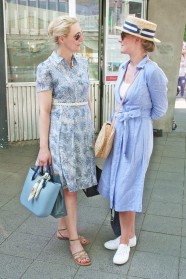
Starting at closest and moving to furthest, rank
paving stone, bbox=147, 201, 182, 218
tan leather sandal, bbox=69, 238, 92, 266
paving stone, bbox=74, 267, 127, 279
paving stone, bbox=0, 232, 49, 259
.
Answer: paving stone, bbox=74, 267, 127, 279
tan leather sandal, bbox=69, 238, 92, 266
paving stone, bbox=0, 232, 49, 259
paving stone, bbox=147, 201, 182, 218

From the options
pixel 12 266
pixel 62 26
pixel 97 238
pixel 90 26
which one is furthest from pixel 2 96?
pixel 12 266

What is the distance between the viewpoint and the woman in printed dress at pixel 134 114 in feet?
8.95

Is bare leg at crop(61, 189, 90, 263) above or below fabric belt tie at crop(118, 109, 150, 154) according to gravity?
below

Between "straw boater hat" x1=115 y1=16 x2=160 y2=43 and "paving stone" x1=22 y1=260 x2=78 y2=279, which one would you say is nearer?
"straw boater hat" x1=115 y1=16 x2=160 y2=43

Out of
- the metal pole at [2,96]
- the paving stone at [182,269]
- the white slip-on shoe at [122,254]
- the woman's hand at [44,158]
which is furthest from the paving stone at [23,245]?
the metal pole at [2,96]

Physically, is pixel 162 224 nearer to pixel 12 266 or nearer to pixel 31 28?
pixel 12 266

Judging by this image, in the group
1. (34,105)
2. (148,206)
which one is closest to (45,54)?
(34,105)

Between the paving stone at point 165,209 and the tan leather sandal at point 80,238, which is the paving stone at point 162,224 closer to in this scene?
the paving stone at point 165,209

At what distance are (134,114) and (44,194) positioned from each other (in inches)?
34.0

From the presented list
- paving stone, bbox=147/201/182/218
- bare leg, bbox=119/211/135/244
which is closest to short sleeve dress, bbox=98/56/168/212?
bare leg, bbox=119/211/135/244

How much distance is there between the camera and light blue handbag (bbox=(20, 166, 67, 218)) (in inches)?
109

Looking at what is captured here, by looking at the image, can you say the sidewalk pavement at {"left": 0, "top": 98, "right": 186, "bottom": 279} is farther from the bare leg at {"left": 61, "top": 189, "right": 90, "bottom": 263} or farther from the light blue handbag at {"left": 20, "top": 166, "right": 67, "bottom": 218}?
the light blue handbag at {"left": 20, "top": 166, "right": 67, "bottom": 218}

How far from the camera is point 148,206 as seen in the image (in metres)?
4.11

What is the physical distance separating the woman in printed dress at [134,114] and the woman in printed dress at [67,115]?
0.77 feet
